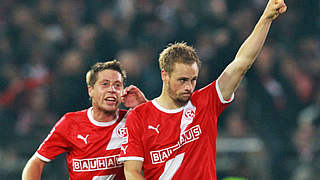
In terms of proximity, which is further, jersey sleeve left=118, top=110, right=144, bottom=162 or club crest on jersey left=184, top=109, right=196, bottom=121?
club crest on jersey left=184, top=109, right=196, bottom=121

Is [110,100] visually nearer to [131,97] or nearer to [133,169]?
[131,97]

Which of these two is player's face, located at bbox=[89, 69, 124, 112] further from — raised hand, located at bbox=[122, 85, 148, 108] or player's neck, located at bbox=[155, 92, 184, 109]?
player's neck, located at bbox=[155, 92, 184, 109]

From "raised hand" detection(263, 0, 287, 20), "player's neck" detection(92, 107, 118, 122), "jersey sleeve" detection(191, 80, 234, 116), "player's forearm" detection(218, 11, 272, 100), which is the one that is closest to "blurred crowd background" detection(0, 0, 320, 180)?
Result: "player's neck" detection(92, 107, 118, 122)

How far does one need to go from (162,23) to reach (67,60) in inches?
72.9

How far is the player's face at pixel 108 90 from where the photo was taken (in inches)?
206

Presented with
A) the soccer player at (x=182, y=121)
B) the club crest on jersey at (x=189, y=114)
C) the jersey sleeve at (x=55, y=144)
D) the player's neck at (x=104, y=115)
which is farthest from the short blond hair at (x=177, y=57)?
the jersey sleeve at (x=55, y=144)

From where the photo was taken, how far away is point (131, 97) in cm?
521

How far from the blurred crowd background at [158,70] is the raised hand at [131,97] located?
3.35m

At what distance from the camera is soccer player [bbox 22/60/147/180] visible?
520cm

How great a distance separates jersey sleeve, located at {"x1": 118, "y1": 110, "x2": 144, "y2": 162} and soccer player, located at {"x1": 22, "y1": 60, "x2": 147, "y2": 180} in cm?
46

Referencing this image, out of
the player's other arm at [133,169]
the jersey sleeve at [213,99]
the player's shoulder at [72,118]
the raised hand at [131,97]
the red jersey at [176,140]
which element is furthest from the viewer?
the player's shoulder at [72,118]

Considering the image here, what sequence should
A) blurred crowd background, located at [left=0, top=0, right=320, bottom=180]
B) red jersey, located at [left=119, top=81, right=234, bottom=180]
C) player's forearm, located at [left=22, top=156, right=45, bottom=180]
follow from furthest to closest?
blurred crowd background, located at [left=0, top=0, right=320, bottom=180], player's forearm, located at [left=22, top=156, right=45, bottom=180], red jersey, located at [left=119, top=81, right=234, bottom=180]

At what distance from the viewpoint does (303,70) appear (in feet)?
32.6

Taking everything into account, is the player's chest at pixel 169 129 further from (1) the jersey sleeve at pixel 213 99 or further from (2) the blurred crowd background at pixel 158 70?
(2) the blurred crowd background at pixel 158 70
